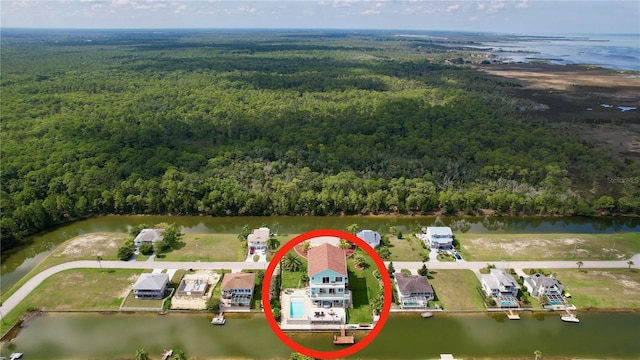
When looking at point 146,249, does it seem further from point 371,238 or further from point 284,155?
point 284,155

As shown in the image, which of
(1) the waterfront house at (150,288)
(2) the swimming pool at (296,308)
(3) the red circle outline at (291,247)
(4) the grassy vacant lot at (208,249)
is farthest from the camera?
(4) the grassy vacant lot at (208,249)

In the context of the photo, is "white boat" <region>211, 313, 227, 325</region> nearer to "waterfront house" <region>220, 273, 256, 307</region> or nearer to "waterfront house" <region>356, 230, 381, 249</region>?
"waterfront house" <region>220, 273, 256, 307</region>

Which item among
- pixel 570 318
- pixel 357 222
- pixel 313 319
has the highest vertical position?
pixel 313 319

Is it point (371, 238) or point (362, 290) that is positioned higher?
point (371, 238)

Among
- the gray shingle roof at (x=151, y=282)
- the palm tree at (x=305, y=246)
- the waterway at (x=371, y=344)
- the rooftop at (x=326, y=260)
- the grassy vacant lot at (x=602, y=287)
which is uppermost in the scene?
the rooftop at (x=326, y=260)

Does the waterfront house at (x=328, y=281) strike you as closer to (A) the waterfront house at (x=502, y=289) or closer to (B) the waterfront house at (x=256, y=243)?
(B) the waterfront house at (x=256, y=243)

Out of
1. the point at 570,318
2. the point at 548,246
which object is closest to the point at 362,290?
the point at 570,318

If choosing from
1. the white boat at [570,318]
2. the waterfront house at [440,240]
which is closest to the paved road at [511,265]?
the waterfront house at [440,240]
